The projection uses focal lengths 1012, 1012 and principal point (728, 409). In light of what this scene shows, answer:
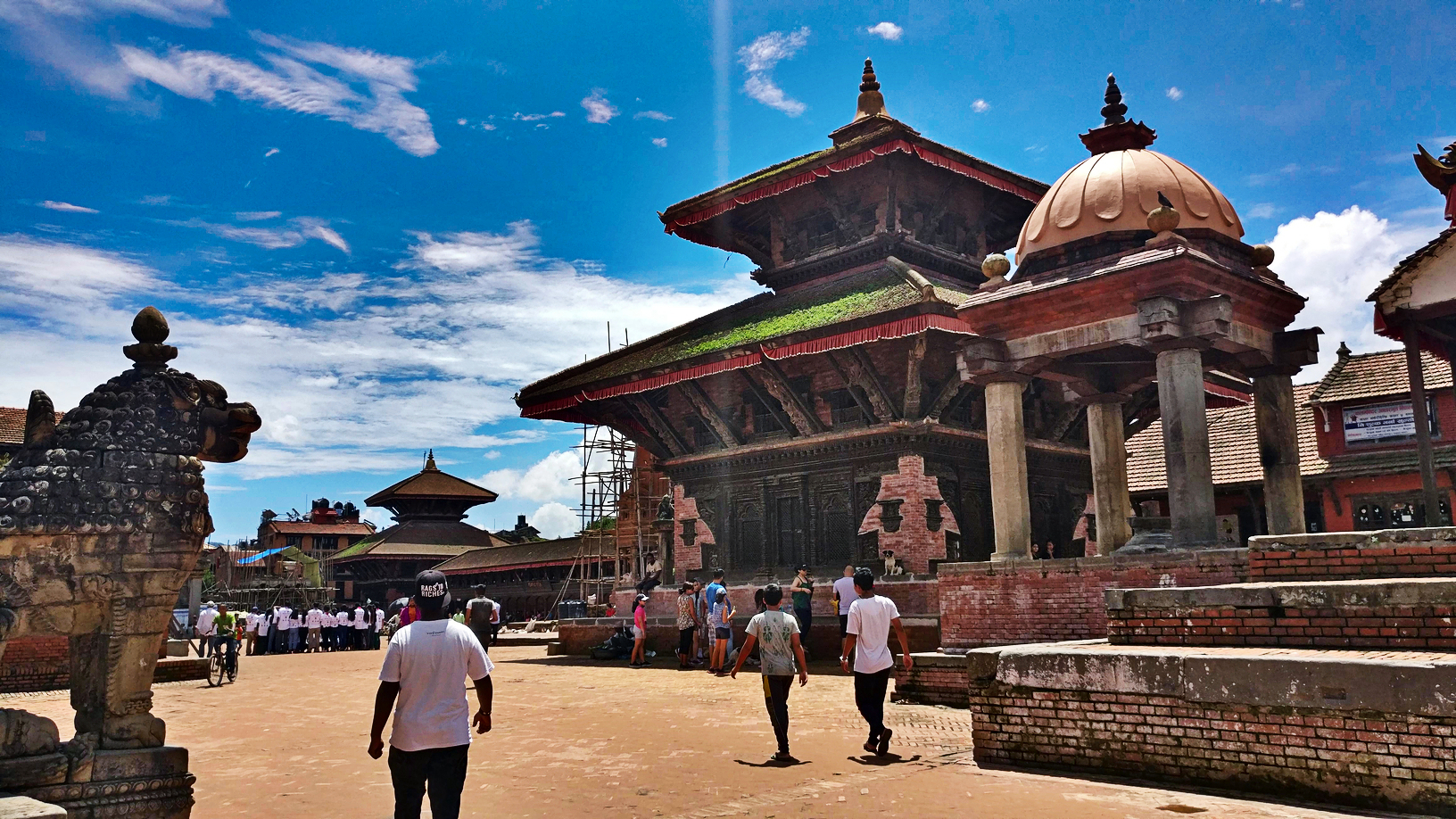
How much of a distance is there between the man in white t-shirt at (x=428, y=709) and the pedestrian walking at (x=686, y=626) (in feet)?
41.8

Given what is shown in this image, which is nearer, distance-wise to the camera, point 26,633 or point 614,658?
point 26,633

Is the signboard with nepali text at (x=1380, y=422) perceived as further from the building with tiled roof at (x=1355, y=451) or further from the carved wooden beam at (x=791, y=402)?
the carved wooden beam at (x=791, y=402)

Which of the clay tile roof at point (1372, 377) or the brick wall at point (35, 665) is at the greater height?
the clay tile roof at point (1372, 377)

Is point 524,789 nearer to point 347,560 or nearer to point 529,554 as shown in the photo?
point 529,554

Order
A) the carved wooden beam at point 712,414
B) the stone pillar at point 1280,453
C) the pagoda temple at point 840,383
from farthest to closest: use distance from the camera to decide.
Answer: the carved wooden beam at point 712,414
the pagoda temple at point 840,383
the stone pillar at point 1280,453

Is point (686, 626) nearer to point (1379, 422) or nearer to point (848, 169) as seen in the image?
point (848, 169)

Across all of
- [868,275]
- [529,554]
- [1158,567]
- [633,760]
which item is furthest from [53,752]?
[529,554]

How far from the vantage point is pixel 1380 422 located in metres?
24.1

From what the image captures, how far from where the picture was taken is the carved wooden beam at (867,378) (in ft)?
62.7

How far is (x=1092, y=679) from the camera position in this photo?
6938 mm

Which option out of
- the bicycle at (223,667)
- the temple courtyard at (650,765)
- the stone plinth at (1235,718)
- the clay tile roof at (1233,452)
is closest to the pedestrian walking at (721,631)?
the temple courtyard at (650,765)

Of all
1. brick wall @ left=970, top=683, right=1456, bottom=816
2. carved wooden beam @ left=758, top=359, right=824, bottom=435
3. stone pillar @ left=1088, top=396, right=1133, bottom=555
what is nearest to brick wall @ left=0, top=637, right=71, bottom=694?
carved wooden beam @ left=758, top=359, right=824, bottom=435

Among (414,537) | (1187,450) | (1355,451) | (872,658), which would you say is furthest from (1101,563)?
(414,537)

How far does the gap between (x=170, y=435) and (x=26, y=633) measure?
1.35 metres
